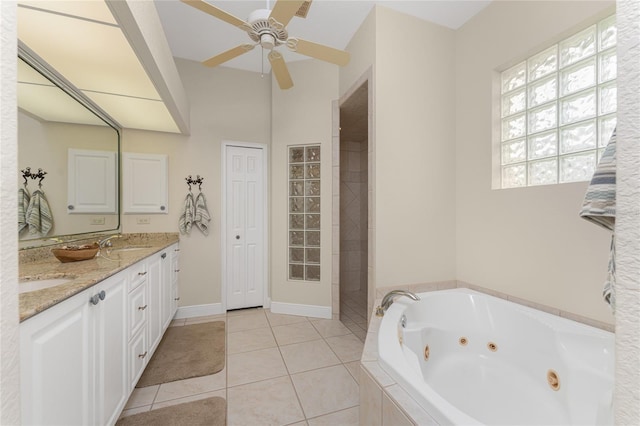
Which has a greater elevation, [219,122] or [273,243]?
[219,122]

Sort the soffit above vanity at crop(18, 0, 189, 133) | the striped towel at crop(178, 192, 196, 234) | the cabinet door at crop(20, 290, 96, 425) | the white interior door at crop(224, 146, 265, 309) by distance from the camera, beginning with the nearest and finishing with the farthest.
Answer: the cabinet door at crop(20, 290, 96, 425) → the soffit above vanity at crop(18, 0, 189, 133) → the striped towel at crop(178, 192, 196, 234) → the white interior door at crop(224, 146, 265, 309)

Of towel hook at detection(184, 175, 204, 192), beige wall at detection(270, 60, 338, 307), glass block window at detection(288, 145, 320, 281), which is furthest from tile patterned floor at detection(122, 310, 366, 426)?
towel hook at detection(184, 175, 204, 192)

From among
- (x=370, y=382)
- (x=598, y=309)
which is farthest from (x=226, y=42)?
(x=598, y=309)

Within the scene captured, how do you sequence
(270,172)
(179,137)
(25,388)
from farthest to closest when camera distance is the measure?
(270,172) → (179,137) → (25,388)

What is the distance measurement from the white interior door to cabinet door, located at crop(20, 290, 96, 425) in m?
1.99

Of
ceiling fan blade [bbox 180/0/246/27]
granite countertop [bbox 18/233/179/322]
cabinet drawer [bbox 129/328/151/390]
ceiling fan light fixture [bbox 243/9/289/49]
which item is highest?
ceiling fan light fixture [bbox 243/9/289/49]

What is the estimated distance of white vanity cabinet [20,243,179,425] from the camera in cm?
→ 82

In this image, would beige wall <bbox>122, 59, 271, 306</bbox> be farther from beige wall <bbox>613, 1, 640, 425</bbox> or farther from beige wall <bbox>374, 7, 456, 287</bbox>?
beige wall <bbox>613, 1, 640, 425</bbox>

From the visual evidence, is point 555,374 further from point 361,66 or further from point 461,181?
point 361,66

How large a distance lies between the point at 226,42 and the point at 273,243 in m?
2.25

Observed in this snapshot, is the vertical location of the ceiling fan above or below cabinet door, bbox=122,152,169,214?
above

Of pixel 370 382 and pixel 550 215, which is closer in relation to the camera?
pixel 370 382

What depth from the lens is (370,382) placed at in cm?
108

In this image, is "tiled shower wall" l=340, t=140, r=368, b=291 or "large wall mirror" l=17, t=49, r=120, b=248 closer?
"large wall mirror" l=17, t=49, r=120, b=248
